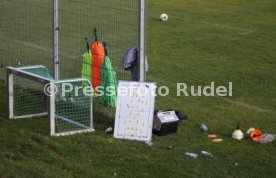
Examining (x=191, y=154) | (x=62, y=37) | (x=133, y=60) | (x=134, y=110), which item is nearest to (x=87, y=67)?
(x=133, y=60)

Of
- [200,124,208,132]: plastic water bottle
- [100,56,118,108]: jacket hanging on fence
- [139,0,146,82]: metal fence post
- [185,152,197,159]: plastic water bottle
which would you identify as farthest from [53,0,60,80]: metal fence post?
[185,152,197,159]: plastic water bottle

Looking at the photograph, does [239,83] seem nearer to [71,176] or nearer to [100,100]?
[100,100]

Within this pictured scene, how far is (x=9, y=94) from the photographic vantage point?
912 centimetres

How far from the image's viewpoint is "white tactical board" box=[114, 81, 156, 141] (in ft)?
27.6

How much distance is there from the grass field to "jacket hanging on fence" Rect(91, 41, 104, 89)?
2.27 ft

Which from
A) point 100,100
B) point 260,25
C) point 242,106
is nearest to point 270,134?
point 242,106

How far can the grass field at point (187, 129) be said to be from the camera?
24.2ft

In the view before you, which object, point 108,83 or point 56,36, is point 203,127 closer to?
point 108,83

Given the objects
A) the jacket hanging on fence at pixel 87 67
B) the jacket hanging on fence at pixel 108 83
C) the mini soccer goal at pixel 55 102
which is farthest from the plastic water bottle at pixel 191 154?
the jacket hanging on fence at pixel 87 67

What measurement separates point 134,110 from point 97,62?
1.53 meters

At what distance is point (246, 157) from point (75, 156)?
203 cm

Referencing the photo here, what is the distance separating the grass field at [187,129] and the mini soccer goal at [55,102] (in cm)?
20

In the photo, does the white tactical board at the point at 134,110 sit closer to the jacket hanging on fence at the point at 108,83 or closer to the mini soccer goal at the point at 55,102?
the mini soccer goal at the point at 55,102

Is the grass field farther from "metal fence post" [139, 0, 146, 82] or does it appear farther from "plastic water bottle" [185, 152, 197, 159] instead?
"metal fence post" [139, 0, 146, 82]
